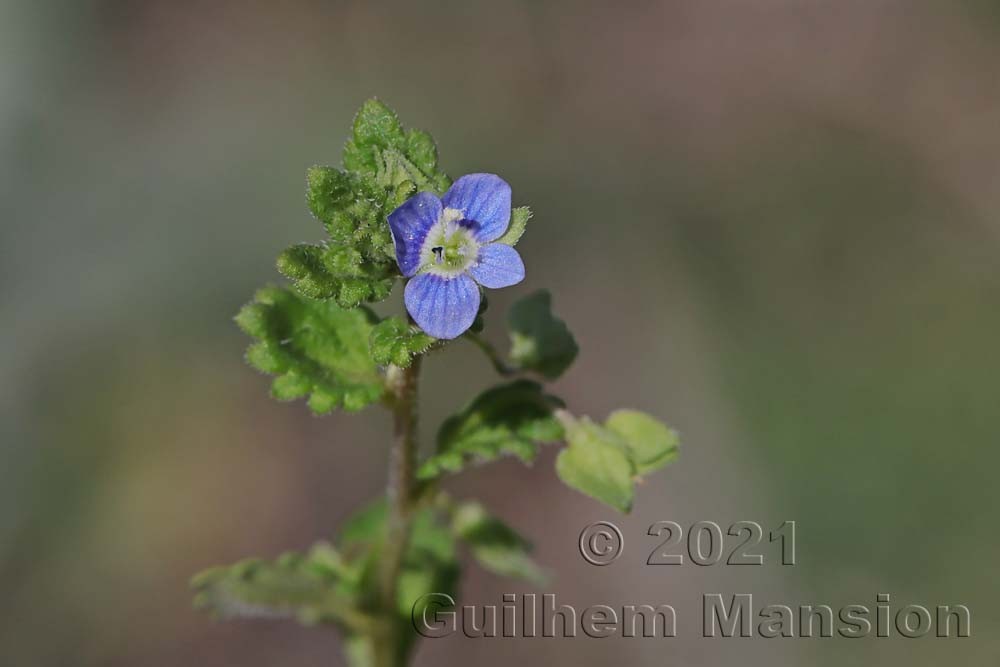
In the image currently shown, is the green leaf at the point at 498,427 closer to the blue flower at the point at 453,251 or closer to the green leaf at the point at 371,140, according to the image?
the blue flower at the point at 453,251

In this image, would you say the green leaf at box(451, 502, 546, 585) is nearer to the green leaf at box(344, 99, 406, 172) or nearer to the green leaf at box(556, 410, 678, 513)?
the green leaf at box(556, 410, 678, 513)

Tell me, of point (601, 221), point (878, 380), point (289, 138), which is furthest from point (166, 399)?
point (878, 380)

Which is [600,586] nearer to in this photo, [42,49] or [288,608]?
[288,608]

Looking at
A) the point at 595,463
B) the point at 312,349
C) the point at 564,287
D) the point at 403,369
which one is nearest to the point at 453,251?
the point at 403,369

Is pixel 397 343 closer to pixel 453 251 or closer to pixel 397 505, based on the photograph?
pixel 453 251

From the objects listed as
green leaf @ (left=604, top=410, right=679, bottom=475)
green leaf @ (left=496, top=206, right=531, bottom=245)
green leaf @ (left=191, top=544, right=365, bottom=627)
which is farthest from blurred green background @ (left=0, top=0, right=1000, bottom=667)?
green leaf @ (left=496, top=206, right=531, bottom=245)

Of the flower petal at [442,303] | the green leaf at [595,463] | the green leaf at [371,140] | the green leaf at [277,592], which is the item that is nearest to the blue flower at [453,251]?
the flower petal at [442,303]
